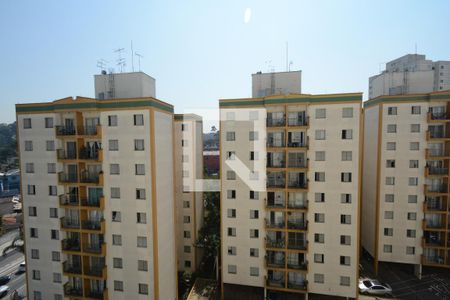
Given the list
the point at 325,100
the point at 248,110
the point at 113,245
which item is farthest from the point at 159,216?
the point at 325,100

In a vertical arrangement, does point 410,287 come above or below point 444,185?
below

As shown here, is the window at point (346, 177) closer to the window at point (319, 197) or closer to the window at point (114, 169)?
the window at point (319, 197)

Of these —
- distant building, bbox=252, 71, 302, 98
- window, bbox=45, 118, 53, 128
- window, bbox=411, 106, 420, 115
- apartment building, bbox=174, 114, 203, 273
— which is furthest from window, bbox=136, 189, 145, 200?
window, bbox=411, 106, 420, 115

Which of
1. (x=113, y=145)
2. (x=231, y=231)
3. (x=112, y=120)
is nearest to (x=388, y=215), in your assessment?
(x=231, y=231)

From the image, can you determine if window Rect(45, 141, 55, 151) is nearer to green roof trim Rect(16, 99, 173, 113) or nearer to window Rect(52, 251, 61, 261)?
green roof trim Rect(16, 99, 173, 113)

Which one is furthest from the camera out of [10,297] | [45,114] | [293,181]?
[10,297]

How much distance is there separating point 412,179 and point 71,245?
43.6 m

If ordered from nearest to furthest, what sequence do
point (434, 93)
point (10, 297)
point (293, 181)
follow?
point (293, 181), point (434, 93), point (10, 297)

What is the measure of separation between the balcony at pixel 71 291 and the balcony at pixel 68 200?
8.99 metres

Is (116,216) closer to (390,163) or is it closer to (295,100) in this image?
(295,100)

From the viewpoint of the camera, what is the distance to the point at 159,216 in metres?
24.2

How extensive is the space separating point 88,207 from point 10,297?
80.2 ft

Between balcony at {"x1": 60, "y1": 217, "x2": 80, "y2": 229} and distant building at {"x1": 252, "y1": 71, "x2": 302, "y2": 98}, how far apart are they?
2617 centimetres

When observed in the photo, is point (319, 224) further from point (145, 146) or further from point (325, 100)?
point (145, 146)
